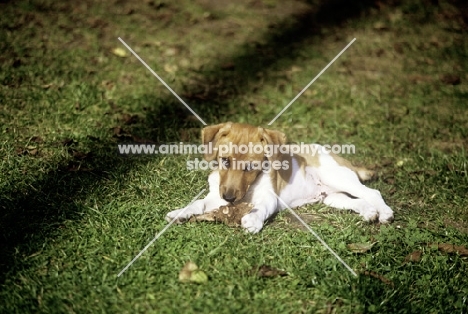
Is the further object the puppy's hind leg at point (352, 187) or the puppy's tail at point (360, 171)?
the puppy's tail at point (360, 171)

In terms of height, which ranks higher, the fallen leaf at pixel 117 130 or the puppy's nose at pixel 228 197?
the puppy's nose at pixel 228 197

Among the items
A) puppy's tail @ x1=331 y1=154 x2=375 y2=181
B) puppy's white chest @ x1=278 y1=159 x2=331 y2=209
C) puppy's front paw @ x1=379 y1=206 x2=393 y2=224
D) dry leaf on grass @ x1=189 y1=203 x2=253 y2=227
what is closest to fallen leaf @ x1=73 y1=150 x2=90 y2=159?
dry leaf on grass @ x1=189 y1=203 x2=253 y2=227

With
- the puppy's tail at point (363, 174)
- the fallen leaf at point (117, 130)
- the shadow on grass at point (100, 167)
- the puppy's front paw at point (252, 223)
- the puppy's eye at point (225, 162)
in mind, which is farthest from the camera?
the fallen leaf at point (117, 130)

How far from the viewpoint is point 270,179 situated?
19.2 feet

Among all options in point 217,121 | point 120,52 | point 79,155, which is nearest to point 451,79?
point 217,121

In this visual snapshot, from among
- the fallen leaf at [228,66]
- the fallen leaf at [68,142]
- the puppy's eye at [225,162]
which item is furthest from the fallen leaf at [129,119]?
the puppy's eye at [225,162]

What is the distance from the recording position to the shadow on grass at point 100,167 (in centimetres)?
509

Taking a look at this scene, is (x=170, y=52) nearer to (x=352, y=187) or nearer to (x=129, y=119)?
(x=129, y=119)

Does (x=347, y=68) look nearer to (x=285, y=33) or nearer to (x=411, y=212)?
(x=285, y=33)

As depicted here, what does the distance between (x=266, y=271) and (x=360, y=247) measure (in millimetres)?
1058

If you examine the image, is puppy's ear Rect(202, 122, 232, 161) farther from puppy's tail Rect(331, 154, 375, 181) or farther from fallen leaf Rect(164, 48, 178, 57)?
fallen leaf Rect(164, 48, 178, 57)

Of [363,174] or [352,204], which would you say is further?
[363,174]

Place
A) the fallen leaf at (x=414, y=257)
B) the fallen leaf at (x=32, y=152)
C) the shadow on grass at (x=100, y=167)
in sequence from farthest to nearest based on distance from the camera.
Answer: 1. the fallen leaf at (x=32, y=152)
2. the fallen leaf at (x=414, y=257)
3. the shadow on grass at (x=100, y=167)

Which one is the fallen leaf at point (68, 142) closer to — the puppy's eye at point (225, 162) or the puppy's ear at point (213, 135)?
the puppy's ear at point (213, 135)
